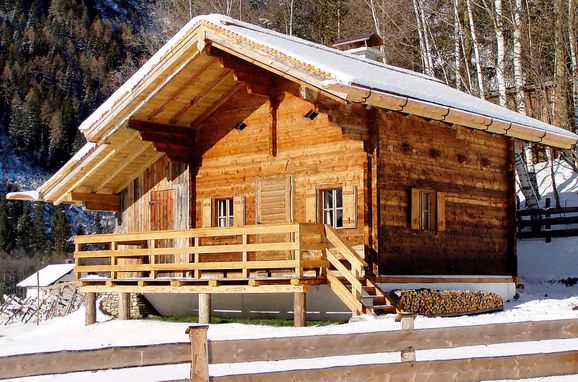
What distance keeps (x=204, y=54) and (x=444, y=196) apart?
6188mm

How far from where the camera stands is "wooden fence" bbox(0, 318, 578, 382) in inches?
319

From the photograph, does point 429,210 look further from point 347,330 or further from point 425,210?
point 347,330

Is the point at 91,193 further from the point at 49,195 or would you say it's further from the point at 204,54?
the point at 204,54

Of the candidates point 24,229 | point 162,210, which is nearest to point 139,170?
point 162,210

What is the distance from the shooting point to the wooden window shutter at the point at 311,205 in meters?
19.2

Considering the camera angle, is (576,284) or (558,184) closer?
→ (576,284)

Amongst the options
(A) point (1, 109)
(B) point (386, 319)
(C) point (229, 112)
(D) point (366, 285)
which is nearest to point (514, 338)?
(B) point (386, 319)

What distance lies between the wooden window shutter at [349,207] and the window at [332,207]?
244 mm

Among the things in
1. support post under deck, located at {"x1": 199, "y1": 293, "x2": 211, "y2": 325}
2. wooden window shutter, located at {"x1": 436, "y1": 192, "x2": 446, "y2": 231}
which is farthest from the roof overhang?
support post under deck, located at {"x1": 199, "y1": 293, "x2": 211, "y2": 325}

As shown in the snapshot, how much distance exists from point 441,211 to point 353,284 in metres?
4.24

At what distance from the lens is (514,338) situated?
10219 millimetres

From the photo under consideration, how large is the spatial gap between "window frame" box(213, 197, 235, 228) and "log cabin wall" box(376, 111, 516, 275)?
13.2 feet

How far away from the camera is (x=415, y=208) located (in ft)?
63.5

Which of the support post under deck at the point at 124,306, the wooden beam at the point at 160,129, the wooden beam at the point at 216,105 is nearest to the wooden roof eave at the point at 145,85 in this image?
the wooden beam at the point at 160,129
